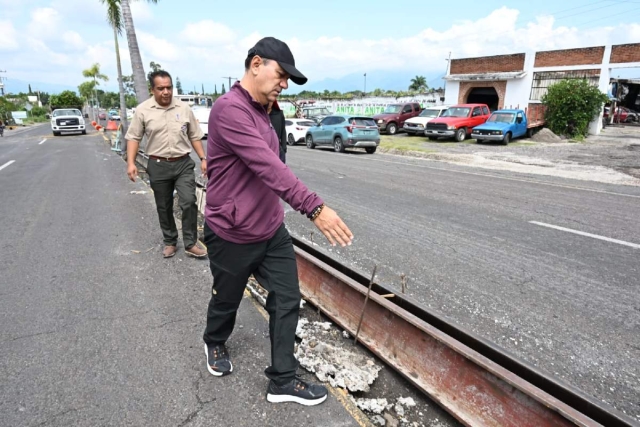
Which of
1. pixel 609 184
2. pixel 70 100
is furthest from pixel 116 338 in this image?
pixel 70 100

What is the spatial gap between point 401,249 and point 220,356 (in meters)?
2.98

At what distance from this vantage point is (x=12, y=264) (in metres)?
4.67

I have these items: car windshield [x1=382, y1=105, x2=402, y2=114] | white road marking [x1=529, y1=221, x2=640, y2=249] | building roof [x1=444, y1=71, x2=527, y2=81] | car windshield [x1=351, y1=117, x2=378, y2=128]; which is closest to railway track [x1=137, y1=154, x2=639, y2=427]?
white road marking [x1=529, y1=221, x2=640, y2=249]

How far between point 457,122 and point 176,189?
766 inches

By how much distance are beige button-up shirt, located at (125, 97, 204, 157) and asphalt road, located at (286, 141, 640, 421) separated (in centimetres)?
191

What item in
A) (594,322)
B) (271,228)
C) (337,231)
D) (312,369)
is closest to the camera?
(337,231)

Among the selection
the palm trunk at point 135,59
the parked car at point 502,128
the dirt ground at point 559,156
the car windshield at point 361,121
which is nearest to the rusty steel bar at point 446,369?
the dirt ground at point 559,156

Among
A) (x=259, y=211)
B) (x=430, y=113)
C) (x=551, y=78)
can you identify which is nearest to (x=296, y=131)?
(x=430, y=113)

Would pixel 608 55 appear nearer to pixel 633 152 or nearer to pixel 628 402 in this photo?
pixel 633 152

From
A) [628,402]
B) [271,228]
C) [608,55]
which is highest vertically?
[608,55]

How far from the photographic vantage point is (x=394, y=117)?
26406mm

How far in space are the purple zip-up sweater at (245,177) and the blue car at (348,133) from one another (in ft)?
51.5

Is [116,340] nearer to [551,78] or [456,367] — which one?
[456,367]

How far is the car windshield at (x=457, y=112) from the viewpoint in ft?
74.4
